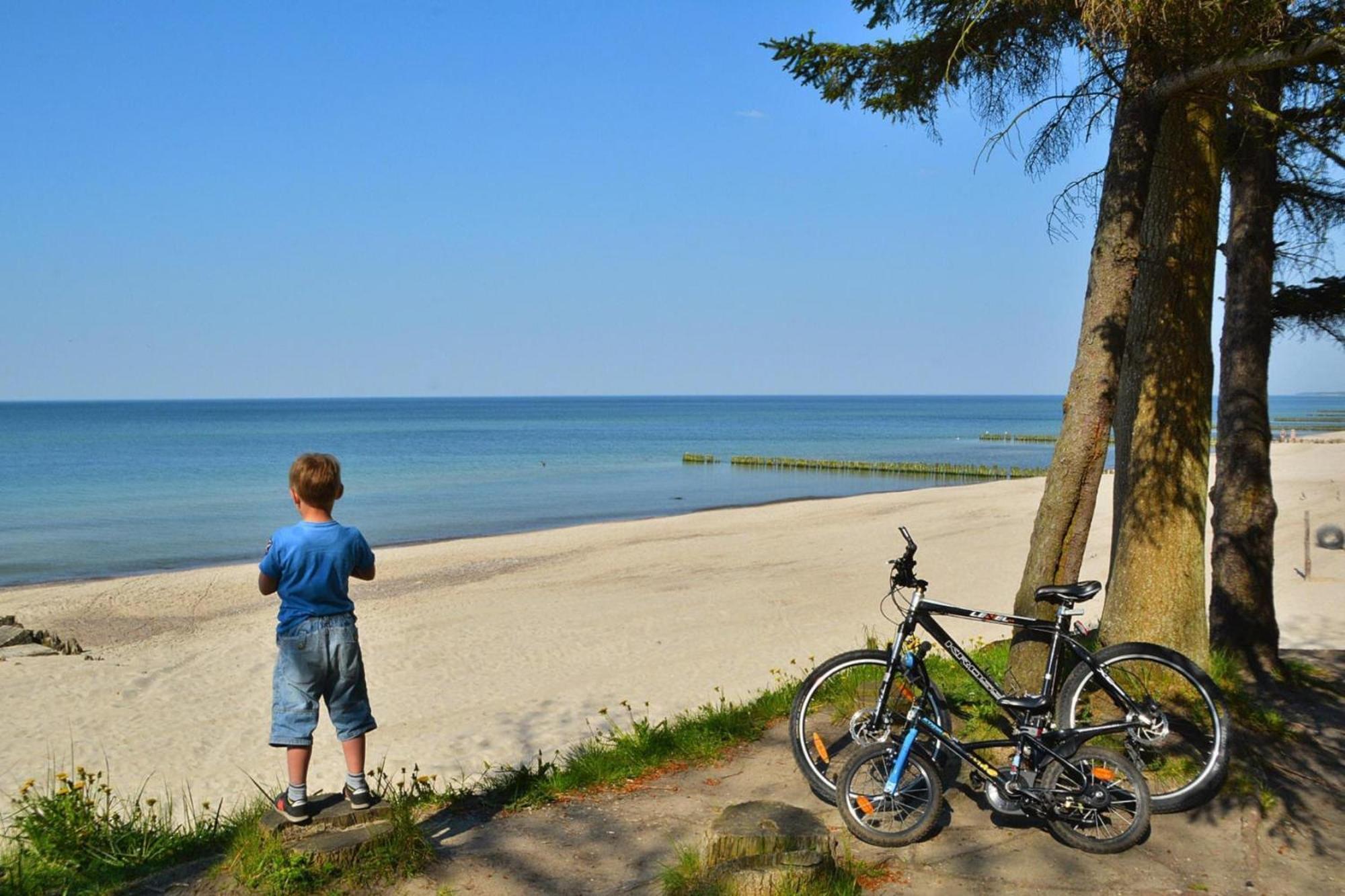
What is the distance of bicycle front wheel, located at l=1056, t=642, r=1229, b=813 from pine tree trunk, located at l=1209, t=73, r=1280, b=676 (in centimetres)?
275

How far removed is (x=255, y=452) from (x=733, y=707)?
75.4 meters

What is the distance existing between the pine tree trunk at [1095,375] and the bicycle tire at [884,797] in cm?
146

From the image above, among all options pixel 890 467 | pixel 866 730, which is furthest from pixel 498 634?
pixel 890 467

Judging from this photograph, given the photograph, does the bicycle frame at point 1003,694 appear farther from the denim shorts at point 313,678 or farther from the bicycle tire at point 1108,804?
the denim shorts at point 313,678

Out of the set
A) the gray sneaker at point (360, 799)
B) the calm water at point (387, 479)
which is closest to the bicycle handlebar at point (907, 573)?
the gray sneaker at point (360, 799)

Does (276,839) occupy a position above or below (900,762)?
below

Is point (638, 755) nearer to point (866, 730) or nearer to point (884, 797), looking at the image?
point (866, 730)

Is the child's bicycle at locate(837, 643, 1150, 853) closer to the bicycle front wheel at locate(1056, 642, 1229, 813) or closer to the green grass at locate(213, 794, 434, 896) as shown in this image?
the bicycle front wheel at locate(1056, 642, 1229, 813)

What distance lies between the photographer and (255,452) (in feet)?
249

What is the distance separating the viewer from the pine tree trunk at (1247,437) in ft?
25.6

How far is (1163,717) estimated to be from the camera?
16.2 feet

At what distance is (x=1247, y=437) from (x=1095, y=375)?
2.58 m

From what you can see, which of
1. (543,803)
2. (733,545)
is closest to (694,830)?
(543,803)

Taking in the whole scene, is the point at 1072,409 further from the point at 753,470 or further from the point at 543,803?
the point at 753,470
